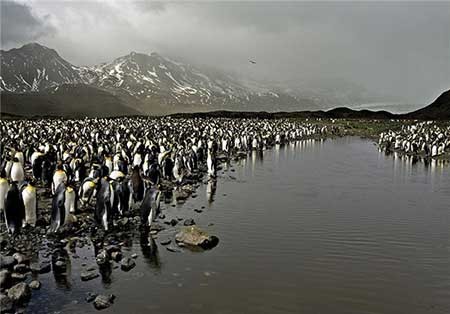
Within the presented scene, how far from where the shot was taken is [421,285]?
690 centimetres

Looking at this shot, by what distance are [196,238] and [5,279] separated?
10.5 ft

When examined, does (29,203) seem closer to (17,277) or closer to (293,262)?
(17,277)

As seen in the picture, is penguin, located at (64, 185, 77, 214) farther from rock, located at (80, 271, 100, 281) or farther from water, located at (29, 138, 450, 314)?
rock, located at (80, 271, 100, 281)

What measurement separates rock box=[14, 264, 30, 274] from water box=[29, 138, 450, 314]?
0.37 meters

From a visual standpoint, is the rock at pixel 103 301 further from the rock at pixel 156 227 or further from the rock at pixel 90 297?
the rock at pixel 156 227

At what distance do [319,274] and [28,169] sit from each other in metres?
12.2

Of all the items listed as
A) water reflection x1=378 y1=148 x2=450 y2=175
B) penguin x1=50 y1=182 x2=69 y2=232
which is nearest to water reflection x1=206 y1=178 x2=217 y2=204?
penguin x1=50 y1=182 x2=69 y2=232

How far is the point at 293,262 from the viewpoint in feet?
25.5

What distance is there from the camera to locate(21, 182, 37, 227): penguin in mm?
8789

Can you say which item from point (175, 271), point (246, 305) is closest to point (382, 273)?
point (246, 305)

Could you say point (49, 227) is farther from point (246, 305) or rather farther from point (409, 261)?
point (409, 261)

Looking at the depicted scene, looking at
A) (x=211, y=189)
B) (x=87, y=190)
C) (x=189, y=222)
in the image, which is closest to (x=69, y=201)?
(x=87, y=190)

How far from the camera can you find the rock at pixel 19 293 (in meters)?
5.96

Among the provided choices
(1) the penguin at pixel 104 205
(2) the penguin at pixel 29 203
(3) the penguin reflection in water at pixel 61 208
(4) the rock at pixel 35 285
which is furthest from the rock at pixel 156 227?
(4) the rock at pixel 35 285
